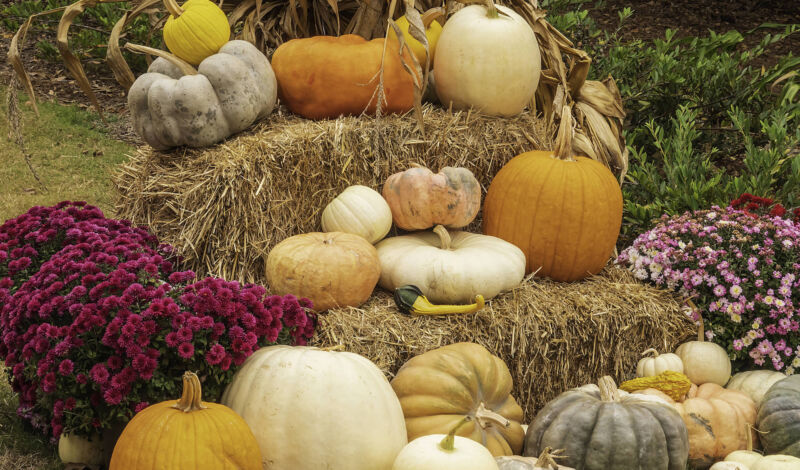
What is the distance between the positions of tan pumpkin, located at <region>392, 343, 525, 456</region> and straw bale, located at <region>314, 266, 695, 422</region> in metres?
0.18

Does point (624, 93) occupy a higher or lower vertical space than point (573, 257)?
higher

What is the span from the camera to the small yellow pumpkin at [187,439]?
227 centimetres

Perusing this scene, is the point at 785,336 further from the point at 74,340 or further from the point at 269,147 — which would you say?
the point at 74,340

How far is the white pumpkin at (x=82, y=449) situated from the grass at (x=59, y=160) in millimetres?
2967

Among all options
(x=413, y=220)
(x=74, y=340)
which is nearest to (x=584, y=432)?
(x=413, y=220)

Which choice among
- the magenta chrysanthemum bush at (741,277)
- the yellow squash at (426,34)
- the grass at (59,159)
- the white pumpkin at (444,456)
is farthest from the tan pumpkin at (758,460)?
the grass at (59,159)

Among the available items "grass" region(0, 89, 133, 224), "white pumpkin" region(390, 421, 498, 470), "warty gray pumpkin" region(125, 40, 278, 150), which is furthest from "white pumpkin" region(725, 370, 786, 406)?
"grass" region(0, 89, 133, 224)

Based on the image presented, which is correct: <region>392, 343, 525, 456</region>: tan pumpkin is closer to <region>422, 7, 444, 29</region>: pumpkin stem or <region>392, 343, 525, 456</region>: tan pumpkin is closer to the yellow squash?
the yellow squash

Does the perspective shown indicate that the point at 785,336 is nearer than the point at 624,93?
Yes

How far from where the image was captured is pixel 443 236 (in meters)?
3.55

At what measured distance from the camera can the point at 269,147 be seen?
11.4 ft

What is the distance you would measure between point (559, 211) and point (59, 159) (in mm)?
4633

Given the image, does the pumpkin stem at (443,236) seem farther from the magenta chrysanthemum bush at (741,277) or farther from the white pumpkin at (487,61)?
the magenta chrysanthemum bush at (741,277)

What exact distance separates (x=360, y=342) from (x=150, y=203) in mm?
1299
